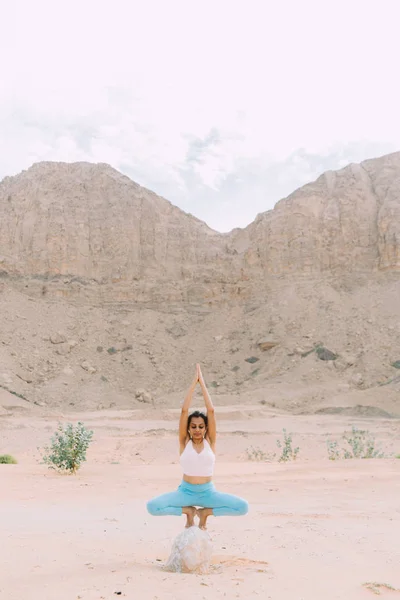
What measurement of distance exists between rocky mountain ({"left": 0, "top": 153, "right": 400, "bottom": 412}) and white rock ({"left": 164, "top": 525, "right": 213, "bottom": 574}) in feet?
80.6

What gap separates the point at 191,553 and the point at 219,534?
5.13ft

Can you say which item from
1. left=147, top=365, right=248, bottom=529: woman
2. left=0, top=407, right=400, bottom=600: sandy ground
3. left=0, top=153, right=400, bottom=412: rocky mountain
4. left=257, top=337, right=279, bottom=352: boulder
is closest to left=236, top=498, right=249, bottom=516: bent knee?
left=147, top=365, right=248, bottom=529: woman

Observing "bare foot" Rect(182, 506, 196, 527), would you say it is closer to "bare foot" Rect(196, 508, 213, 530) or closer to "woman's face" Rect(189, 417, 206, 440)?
"bare foot" Rect(196, 508, 213, 530)

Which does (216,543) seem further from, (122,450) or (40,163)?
(40,163)

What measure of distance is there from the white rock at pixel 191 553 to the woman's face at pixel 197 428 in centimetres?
70

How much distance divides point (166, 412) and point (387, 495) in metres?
19.1

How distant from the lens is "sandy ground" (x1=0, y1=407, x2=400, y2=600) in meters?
3.37

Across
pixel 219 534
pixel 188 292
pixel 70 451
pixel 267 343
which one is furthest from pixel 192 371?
pixel 219 534

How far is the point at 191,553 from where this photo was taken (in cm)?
373

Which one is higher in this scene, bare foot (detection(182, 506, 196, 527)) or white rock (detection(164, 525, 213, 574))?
bare foot (detection(182, 506, 196, 527))

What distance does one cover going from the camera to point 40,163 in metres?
51.3

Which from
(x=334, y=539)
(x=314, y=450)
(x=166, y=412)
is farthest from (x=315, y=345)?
(x=334, y=539)

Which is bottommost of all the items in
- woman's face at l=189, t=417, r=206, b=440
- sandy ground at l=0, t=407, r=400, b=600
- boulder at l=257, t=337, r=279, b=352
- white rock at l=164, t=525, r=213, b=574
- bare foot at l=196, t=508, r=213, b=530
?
sandy ground at l=0, t=407, r=400, b=600

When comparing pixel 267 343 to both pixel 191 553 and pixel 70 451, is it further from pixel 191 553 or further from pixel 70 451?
pixel 191 553
